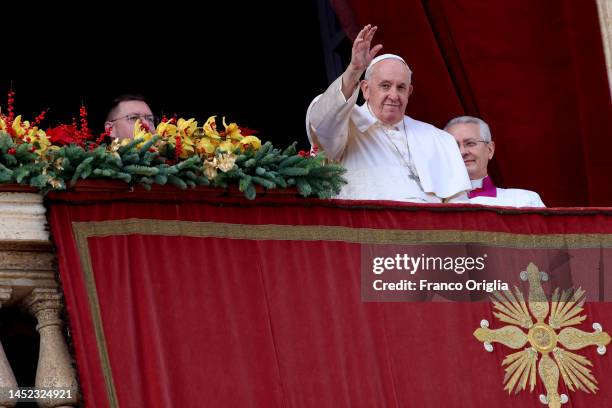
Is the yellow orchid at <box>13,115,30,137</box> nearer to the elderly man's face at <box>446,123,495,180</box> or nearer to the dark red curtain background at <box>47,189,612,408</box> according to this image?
the dark red curtain background at <box>47,189,612,408</box>

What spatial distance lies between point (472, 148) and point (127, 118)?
1641mm

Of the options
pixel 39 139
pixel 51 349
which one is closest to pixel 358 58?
pixel 39 139

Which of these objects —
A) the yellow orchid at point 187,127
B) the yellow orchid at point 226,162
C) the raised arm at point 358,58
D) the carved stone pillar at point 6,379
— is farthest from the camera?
the raised arm at point 358,58

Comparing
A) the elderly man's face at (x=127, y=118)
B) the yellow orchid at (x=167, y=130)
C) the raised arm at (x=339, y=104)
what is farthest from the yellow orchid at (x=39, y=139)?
the raised arm at (x=339, y=104)

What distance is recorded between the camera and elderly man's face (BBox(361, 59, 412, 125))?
7375mm

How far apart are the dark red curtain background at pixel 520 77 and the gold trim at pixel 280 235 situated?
1.65m

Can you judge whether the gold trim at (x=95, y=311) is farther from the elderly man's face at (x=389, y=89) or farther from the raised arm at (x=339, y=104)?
the elderly man's face at (x=389, y=89)

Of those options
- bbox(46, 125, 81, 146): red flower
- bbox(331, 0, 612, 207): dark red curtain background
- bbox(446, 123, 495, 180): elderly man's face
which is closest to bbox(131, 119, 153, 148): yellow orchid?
bbox(46, 125, 81, 146): red flower

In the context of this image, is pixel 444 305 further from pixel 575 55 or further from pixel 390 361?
pixel 575 55

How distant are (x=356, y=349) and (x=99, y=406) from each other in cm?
102

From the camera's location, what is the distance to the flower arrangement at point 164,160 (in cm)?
608

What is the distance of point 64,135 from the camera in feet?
20.5

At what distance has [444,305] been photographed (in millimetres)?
6551

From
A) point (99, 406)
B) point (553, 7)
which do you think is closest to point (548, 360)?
point (99, 406)
